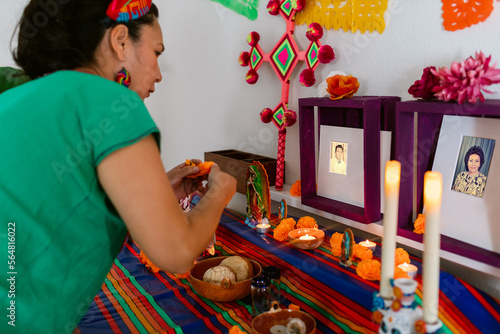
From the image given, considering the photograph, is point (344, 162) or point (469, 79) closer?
point (469, 79)

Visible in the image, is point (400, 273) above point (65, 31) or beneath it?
beneath

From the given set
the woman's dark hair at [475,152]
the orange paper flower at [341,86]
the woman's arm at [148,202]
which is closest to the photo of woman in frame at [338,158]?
the orange paper flower at [341,86]

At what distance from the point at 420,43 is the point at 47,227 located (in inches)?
39.7

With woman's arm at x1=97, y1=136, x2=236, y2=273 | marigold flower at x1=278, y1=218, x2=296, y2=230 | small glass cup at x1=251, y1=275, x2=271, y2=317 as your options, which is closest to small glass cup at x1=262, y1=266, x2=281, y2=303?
small glass cup at x1=251, y1=275, x2=271, y2=317

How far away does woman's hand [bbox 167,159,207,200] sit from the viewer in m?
1.10

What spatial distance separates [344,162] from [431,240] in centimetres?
66

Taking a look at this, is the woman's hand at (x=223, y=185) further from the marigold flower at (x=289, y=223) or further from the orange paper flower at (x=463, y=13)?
the orange paper flower at (x=463, y=13)

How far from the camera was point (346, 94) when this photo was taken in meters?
1.19

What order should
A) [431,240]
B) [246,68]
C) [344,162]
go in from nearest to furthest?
[431,240], [344,162], [246,68]

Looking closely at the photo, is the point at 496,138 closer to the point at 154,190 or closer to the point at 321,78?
the point at 321,78

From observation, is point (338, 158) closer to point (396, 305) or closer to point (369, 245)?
point (369, 245)

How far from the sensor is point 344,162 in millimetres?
1271

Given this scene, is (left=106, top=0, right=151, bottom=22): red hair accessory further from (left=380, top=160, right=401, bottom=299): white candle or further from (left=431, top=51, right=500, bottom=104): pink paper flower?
(left=431, top=51, right=500, bottom=104): pink paper flower

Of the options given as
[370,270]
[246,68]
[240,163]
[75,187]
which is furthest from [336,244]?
[246,68]
